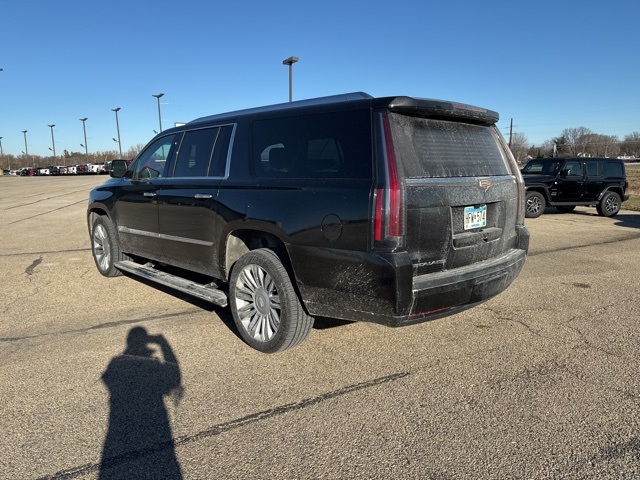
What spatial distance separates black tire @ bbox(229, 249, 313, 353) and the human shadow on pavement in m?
0.65

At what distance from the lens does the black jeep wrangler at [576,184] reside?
13.9 metres

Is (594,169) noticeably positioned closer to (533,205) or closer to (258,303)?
(533,205)

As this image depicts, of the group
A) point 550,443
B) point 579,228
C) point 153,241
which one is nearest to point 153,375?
point 153,241

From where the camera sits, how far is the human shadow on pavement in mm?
2357

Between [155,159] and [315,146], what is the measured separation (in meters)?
2.60

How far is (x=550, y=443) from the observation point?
2537 millimetres

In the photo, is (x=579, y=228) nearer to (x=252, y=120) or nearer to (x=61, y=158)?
(x=252, y=120)

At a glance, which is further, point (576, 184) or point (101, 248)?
point (576, 184)

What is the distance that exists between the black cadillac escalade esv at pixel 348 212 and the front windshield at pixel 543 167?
37.1 ft

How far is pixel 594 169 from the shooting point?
46.6ft

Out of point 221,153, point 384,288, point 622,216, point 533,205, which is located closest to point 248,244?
point 221,153

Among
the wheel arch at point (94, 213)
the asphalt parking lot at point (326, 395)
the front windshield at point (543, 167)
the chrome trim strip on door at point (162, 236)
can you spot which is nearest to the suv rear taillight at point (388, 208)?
the asphalt parking lot at point (326, 395)

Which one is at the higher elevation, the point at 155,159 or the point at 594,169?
the point at 155,159

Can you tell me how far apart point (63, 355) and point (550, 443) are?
Answer: 3.51 m
